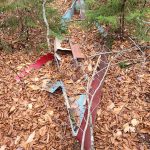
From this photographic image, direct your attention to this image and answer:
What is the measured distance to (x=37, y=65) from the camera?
5504mm

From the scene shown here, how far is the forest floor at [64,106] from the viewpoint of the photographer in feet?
13.2

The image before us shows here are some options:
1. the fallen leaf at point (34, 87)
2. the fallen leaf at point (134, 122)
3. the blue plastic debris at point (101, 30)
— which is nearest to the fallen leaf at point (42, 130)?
the fallen leaf at point (34, 87)

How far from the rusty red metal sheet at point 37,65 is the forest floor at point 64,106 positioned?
0.29ft

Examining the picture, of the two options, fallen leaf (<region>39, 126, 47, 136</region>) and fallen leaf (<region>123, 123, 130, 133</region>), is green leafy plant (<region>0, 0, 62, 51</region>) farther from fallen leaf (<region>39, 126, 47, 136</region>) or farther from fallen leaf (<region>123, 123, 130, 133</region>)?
fallen leaf (<region>123, 123, 130, 133</region>)

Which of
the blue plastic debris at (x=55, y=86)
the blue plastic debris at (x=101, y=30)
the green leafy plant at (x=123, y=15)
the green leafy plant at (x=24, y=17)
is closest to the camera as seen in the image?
the blue plastic debris at (x=55, y=86)

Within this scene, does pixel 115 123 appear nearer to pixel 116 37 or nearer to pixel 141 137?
pixel 141 137

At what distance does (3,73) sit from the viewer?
17.8 ft

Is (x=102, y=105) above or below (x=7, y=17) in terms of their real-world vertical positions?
below

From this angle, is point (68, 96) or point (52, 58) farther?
point (52, 58)

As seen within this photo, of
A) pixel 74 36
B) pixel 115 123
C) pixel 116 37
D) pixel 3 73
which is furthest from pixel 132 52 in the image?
pixel 3 73

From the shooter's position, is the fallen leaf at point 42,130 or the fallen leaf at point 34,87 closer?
the fallen leaf at point 42,130

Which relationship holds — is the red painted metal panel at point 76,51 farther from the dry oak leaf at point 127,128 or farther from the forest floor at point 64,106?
the dry oak leaf at point 127,128

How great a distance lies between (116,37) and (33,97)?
243cm

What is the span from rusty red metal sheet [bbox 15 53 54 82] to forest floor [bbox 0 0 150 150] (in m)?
0.09
